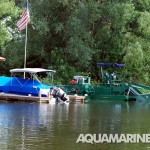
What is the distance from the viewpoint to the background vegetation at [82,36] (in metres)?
44.6

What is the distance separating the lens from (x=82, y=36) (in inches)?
1791

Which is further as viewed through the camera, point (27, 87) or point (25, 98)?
point (27, 87)

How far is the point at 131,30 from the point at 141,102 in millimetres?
9954

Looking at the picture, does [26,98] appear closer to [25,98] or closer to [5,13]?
[25,98]

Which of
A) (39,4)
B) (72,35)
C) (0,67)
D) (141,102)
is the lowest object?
(141,102)

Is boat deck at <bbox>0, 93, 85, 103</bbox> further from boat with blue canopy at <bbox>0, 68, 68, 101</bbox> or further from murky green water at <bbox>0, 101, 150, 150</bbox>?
murky green water at <bbox>0, 101, 150, 150</bbox>

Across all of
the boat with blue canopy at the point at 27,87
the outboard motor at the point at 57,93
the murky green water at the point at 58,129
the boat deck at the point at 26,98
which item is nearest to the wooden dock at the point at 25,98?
the boat deck at the point at 26,98

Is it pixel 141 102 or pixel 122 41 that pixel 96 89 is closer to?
pixel 141 102

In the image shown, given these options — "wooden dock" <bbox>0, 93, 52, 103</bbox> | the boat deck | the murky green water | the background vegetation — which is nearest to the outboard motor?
the boat deck

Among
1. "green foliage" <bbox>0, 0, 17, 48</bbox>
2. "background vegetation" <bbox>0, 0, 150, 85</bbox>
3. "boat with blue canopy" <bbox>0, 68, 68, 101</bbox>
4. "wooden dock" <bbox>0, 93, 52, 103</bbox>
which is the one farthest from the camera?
"background vegetation" <bbox>0, 0, 150, 85</bbox>

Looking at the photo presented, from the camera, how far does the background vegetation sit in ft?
146

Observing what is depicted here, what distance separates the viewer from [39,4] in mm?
46062

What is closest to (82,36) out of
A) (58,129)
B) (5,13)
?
(5,13)

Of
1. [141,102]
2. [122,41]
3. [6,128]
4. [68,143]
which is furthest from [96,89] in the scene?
[68,143]
